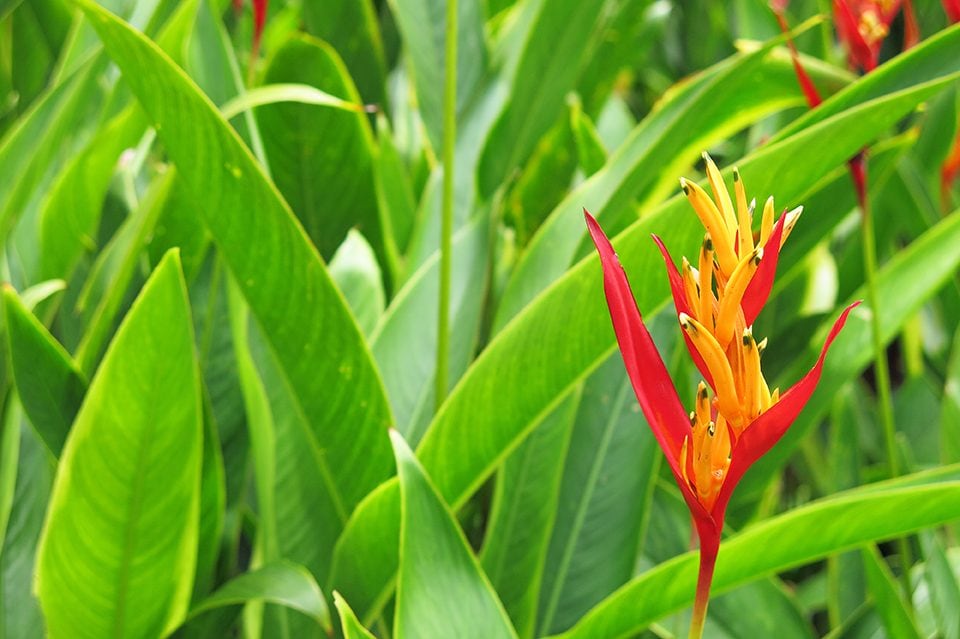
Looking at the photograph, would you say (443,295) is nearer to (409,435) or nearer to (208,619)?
(409,435)

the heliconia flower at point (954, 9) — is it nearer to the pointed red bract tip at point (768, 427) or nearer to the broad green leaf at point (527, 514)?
the broad green leaf at point (527, 514)

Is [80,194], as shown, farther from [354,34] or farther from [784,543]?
[784,543]

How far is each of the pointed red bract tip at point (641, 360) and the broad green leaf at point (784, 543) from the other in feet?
0.62

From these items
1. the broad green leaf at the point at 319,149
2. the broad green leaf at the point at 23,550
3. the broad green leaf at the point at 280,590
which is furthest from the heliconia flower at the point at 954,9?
the broad green leaf at the point at 23,550

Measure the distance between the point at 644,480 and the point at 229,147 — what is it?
35 cm

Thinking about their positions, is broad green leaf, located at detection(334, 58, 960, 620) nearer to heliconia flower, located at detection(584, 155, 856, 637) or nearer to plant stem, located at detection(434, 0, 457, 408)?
plant stem, located at detection(434, 0, 457, 408)

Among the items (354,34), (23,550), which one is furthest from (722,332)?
(354,34)

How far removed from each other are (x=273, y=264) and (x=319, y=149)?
0.30 meters

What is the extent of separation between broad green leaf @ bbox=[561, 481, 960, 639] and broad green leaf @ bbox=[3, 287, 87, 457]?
0.33 metres

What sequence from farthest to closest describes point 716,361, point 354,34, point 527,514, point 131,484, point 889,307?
point 354,34
point 889,307
point 527,514
point 131,484
point 716,361

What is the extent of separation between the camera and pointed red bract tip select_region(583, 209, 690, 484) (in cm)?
36

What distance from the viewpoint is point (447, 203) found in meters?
0.67

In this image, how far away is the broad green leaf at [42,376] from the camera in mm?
640

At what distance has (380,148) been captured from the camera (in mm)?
1020
